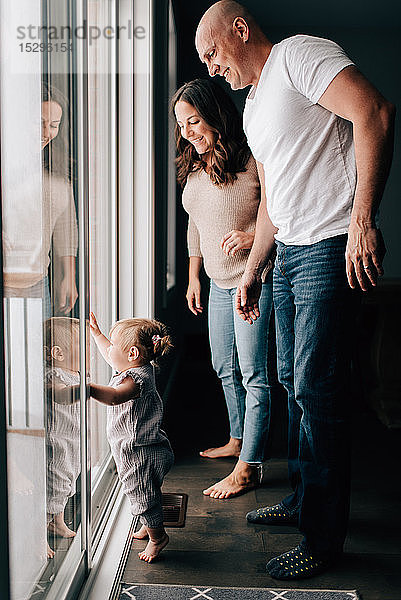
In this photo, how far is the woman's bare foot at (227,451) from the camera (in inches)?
103

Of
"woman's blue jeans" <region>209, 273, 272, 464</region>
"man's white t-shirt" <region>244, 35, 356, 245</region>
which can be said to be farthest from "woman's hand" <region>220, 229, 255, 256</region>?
"man's white t-shirt" <region>244, 35, 356, 245</region>

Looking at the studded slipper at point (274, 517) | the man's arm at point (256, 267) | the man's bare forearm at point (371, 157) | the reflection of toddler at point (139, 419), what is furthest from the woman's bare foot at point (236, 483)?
the man's bare forearm at point (371, 157)

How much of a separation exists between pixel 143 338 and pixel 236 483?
0.81 metres

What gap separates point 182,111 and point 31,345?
141cm

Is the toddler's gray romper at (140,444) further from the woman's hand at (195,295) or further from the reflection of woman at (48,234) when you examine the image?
the woman's hand at (195,295)

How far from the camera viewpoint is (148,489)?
174 centimetres

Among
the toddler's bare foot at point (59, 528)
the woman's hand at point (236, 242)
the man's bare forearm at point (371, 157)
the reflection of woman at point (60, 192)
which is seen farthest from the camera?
the woman's hand at point (236, 242)

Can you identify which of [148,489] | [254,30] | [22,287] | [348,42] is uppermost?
[348,42]

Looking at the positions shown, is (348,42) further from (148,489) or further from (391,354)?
(148,489)

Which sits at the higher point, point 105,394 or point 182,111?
point 182,111

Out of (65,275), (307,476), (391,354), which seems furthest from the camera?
(391,354)

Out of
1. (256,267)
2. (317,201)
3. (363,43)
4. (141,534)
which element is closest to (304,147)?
(317,201)

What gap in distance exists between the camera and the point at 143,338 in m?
1.73

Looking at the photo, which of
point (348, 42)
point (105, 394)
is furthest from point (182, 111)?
point (348, 42)
